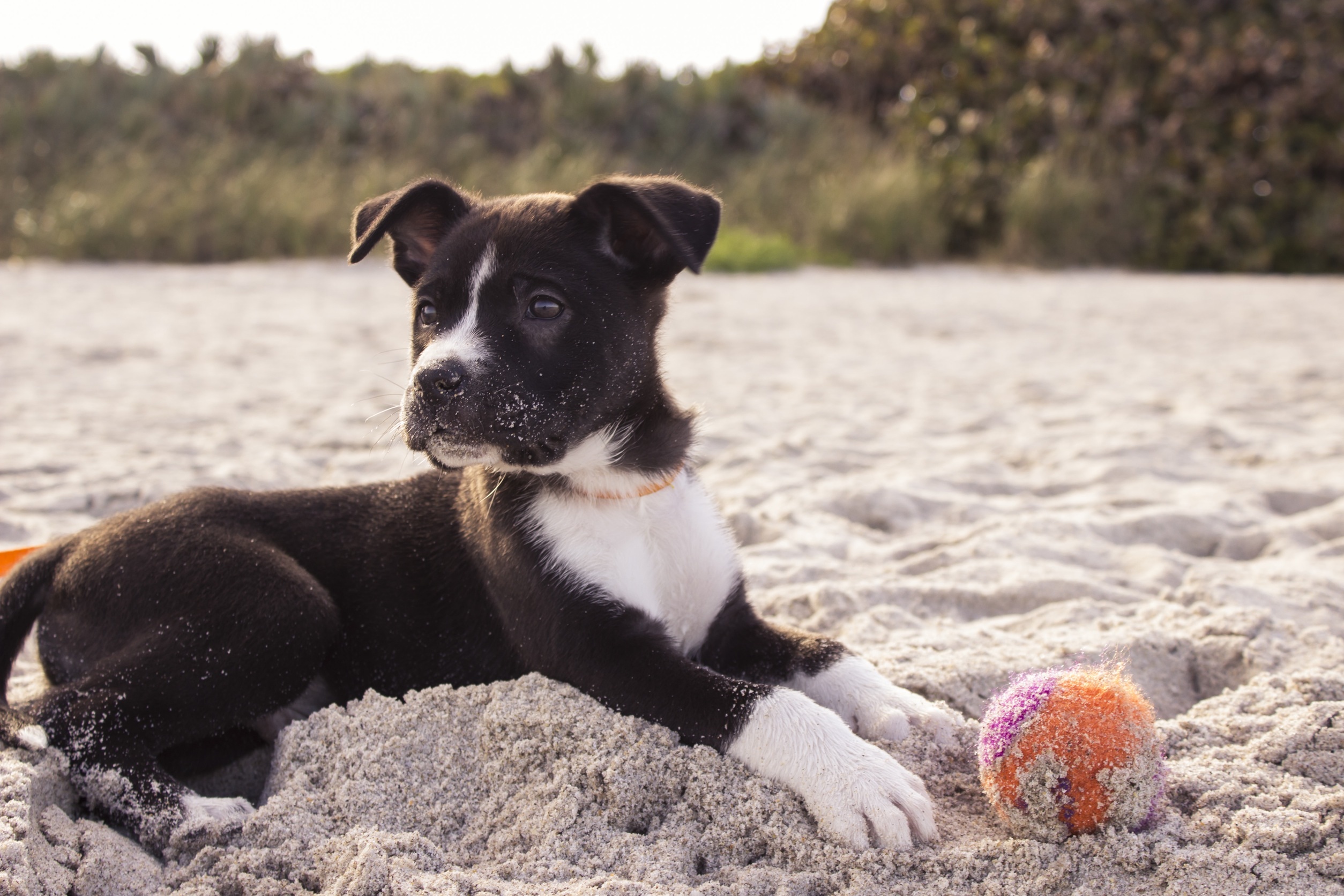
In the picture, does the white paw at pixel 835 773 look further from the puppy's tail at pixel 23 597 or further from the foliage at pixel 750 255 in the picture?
the foliage at pixel 750 255

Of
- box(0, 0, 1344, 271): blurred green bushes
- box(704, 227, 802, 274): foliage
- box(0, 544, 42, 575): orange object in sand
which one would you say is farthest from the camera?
box(0, 0, 1344, 271): blurred green bushes

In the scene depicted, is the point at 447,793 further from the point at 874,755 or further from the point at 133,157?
the point at 133,157

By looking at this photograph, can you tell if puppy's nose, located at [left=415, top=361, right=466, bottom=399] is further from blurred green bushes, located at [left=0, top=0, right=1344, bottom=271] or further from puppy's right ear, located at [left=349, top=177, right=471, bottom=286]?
blurred green bushes, located at [left=0, top=0, right=1344, bottom=271]

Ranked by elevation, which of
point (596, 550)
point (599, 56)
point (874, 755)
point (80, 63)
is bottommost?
point (874, 755)

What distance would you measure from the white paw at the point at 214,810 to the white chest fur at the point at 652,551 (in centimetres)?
93

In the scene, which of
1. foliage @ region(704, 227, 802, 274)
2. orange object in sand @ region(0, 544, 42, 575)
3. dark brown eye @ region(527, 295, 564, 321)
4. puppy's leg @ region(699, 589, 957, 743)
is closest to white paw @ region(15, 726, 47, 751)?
orange object in sand @ region(0, 544, 42, 575)

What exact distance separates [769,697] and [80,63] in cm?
1842

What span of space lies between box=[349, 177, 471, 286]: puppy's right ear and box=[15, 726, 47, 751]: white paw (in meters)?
1.36

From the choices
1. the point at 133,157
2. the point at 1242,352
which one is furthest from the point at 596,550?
the point at 133,157

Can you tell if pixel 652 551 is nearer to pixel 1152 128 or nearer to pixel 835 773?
pixel 835 773

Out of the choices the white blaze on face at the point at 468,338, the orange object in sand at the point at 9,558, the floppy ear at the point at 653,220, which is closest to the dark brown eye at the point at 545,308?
the white blaze on face at the point at 468,338

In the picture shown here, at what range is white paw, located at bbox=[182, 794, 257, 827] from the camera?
2.46 metres

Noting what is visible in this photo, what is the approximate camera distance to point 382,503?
3.20 meters

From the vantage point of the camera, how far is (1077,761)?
2.17m
